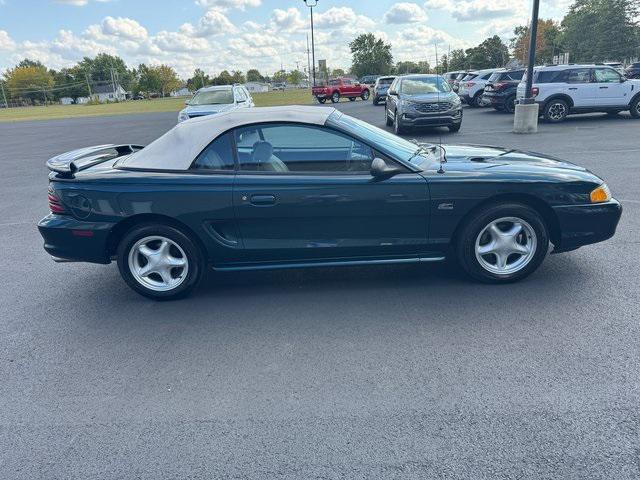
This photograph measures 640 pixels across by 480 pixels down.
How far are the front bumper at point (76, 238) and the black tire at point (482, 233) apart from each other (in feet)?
9.66

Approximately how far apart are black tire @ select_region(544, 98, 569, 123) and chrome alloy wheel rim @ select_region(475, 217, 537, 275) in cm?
1276

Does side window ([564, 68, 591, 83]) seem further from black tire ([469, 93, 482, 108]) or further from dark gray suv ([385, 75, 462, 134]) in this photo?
black tire ([469, 93, 482, 108])

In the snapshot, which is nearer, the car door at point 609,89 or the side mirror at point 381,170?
the side mirror at point 381,170

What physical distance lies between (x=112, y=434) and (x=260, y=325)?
1.34 metres

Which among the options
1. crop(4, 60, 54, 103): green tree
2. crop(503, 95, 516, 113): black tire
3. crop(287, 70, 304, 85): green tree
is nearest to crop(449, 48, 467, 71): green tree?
crop(287, 70, 304, 85): green tree

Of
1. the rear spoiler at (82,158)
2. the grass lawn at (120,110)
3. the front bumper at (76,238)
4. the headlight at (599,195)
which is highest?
the rear spoiler at (82,158)

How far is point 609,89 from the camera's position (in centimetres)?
1487

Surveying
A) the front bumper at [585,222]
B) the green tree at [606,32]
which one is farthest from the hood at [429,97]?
the green tree at [606,32]

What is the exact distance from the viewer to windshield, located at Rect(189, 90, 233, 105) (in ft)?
52.5

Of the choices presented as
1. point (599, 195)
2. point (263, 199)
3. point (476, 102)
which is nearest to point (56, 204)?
point (263, 199)

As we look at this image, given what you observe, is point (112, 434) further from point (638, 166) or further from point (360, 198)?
point (638, 166)

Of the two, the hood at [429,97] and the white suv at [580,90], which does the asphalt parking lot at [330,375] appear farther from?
the white suv at [580,90]

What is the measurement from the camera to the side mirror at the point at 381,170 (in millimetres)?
3826

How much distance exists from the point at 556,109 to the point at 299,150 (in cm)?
1360
